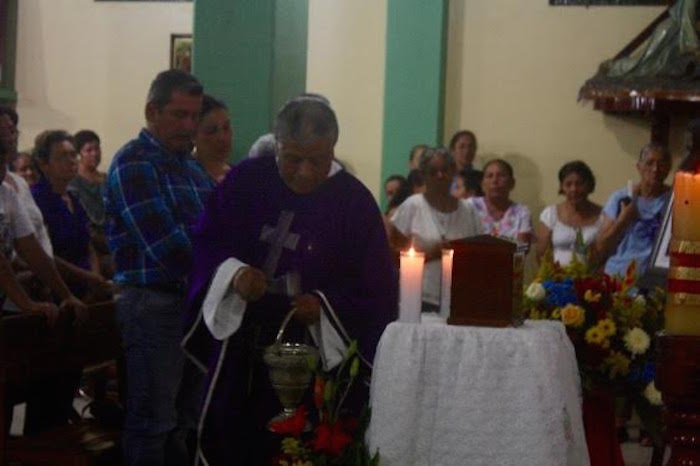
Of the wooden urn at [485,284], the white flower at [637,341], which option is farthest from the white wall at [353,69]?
the wooden urn at [485,284]

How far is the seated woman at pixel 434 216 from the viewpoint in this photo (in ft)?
23.0

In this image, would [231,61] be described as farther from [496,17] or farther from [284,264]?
[496,17]

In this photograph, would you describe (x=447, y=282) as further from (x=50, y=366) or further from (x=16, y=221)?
(x=16, y=221)

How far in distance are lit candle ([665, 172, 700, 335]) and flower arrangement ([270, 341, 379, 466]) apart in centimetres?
109

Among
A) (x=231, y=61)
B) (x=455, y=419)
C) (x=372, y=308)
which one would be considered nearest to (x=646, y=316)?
(x=372, y=308)

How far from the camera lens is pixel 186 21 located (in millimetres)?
12523

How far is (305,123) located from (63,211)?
2791 mm

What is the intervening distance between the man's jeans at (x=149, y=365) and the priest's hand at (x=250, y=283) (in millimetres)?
868

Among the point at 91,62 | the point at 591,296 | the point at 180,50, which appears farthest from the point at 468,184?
the point at 591,296

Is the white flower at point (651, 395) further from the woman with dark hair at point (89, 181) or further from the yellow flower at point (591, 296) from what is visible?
the woman with dark hair at point (89, 181)

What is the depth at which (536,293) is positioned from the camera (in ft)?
15.4

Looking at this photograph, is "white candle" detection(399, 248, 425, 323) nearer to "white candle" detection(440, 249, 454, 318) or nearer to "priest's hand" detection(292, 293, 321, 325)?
"white candle" detection(440, 249, 454, 318)

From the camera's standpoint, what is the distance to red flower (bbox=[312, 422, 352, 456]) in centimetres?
367

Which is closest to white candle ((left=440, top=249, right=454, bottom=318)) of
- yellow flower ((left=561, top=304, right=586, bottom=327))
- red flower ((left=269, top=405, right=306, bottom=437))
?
red flower ((left=269, top=405, right=306, bottom=437))
